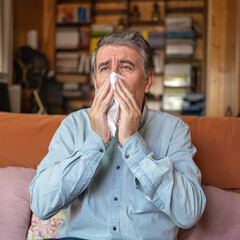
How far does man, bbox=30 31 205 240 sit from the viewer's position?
1.04 metres

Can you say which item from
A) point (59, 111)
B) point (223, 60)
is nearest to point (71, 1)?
point (59, 111)

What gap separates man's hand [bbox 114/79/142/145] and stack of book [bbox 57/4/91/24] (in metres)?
4.63

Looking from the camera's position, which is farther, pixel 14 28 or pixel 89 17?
pixel 89 17

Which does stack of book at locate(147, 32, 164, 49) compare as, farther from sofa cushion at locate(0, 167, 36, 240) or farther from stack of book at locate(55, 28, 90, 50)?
sofa cushion at locate(0, 167, 36, 240)

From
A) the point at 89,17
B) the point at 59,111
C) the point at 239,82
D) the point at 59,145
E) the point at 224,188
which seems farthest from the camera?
the point at 89,17

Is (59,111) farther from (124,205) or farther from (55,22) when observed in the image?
(124,205)

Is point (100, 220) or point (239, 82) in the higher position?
point (239, 82)

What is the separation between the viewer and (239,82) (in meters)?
3.50

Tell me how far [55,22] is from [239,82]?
3.26 m

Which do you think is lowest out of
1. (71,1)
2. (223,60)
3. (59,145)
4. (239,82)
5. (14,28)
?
(59,145)

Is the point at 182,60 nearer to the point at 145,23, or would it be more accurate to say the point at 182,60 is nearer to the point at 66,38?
the point at 145,23

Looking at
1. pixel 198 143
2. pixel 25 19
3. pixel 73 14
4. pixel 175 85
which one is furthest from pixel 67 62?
pixel 198 143

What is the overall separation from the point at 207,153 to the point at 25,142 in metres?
0.78

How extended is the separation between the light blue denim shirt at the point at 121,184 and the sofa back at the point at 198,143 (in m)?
0.25
